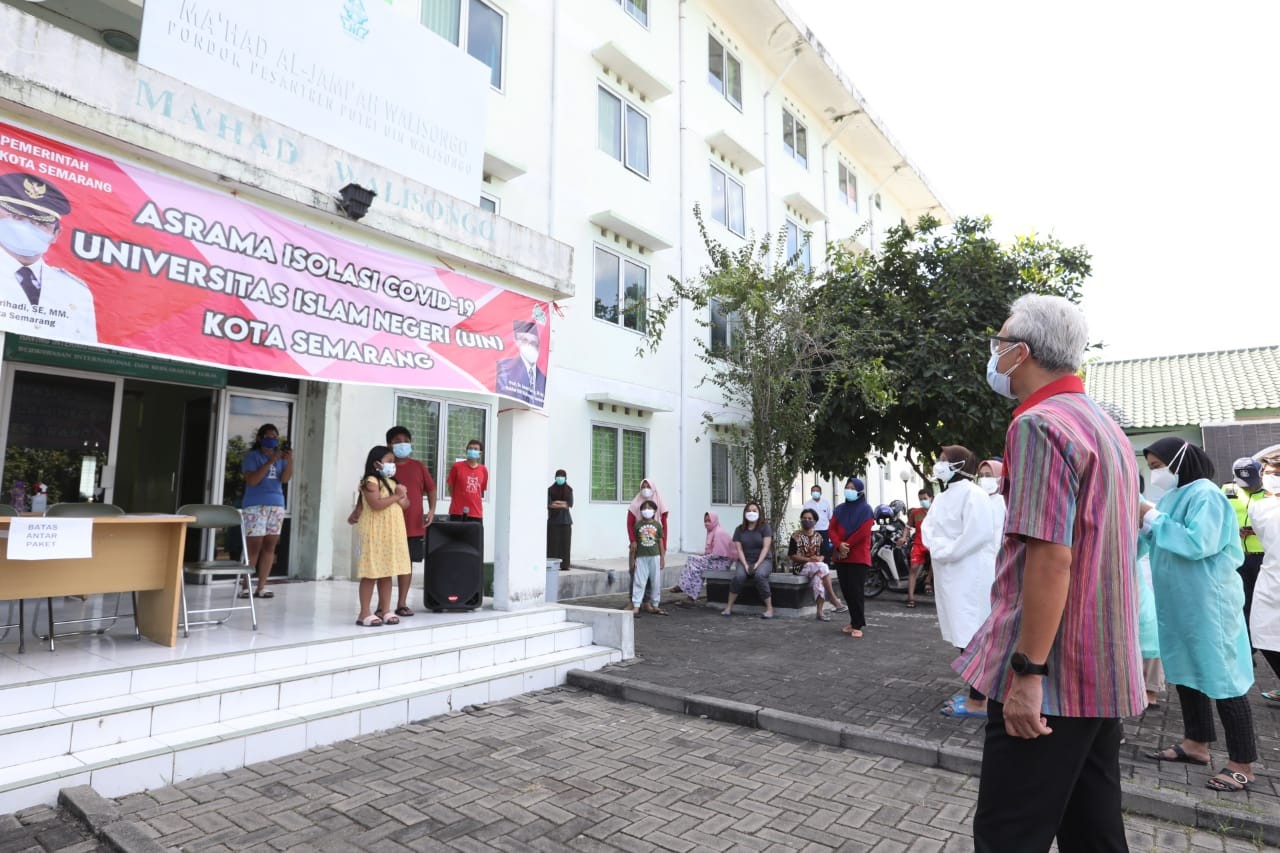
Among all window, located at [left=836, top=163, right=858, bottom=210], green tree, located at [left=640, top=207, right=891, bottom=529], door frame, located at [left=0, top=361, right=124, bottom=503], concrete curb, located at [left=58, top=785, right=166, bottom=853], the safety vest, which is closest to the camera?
concrete curb, located at [left=58, top=785, right=166, bottom=853]

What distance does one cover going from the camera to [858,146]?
2283 centimetres

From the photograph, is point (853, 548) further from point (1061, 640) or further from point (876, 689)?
point (1061, 640)

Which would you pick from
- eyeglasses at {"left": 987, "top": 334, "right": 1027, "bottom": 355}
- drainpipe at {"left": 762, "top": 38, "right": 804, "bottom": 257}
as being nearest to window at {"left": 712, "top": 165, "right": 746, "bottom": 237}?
drainpipe at {"left": 762, "top": 38, "right": 804, "bottom": 257}

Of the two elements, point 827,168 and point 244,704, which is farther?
point 827,168

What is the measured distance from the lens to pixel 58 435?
25.0 ft

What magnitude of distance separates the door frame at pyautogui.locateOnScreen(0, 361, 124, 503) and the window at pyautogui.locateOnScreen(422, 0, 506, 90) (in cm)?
649

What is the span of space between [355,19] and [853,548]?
6959 millimetres

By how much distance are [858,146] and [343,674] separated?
2257 centimetres

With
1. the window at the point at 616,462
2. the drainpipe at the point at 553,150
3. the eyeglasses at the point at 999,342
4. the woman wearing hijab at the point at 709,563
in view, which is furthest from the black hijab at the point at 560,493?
the eyeglasses at the point at 999,342

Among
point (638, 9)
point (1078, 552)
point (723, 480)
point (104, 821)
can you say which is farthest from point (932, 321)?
point (104, 821)

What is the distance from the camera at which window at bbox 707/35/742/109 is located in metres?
16.7

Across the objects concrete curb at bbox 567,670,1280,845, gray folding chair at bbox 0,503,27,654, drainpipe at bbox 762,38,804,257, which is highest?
drainpipe at bbox 762,38,804,257

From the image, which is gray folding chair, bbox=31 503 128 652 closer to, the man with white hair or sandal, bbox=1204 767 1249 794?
the man with white hair

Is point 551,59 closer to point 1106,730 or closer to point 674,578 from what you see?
point 674,578
